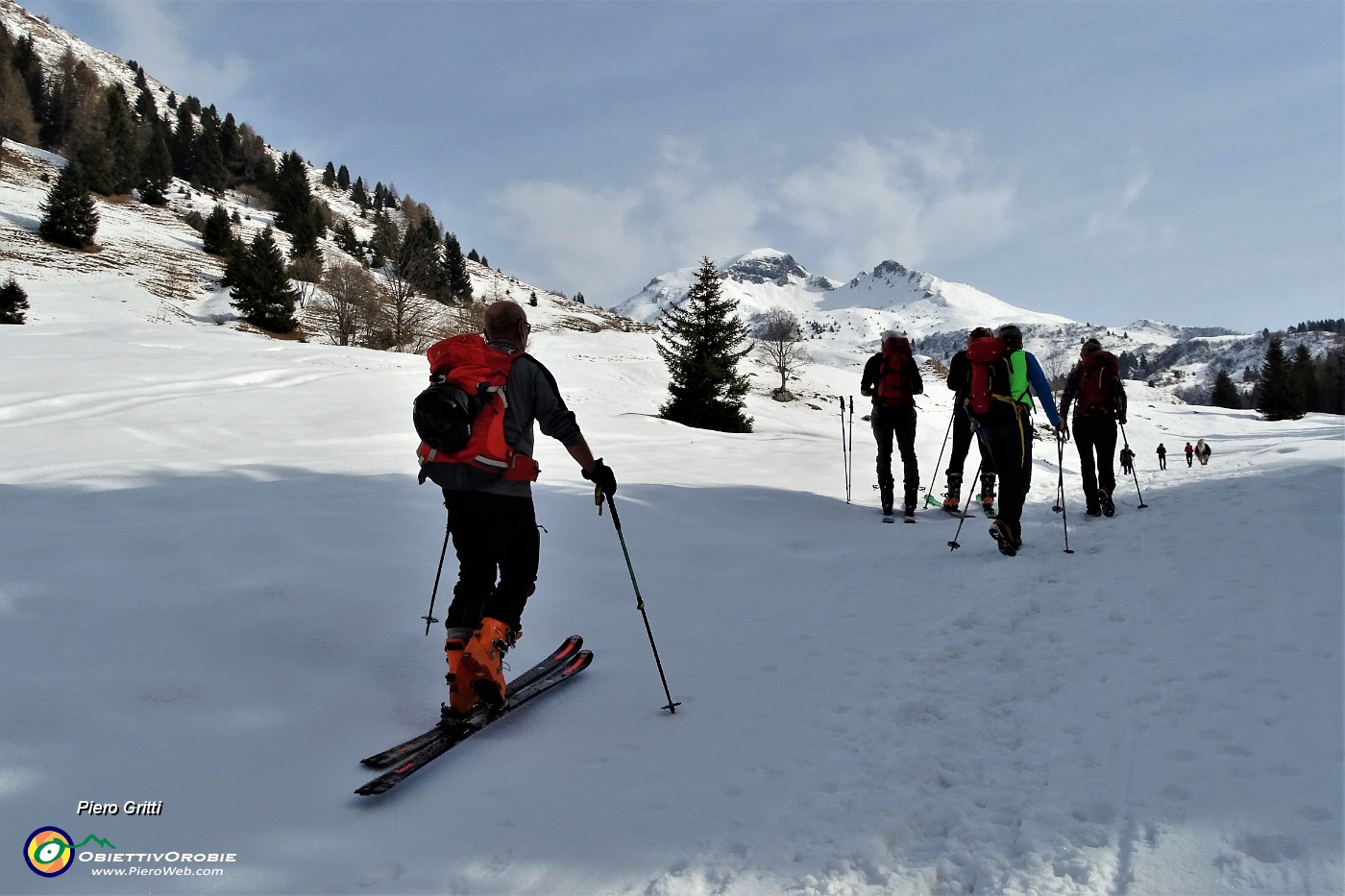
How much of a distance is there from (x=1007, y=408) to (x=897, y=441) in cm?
162

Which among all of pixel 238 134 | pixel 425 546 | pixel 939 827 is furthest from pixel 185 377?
pixel 238 134

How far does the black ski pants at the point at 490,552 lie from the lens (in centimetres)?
326

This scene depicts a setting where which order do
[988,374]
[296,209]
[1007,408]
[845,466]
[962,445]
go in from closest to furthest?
[1007,408] < [988,374] < [962,445] < [845,466] < [296,209]

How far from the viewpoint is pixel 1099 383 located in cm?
812

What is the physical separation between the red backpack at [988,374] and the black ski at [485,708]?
15.9 feet

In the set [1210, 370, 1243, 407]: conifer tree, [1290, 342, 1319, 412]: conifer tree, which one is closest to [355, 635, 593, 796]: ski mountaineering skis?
[1290, 342, 1319, 412]: conifer tree

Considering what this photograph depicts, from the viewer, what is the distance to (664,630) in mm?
4559

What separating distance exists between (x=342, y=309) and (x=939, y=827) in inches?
1211

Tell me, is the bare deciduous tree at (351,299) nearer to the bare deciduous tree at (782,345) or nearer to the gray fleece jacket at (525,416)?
the bare deciduous tree at (782,345)

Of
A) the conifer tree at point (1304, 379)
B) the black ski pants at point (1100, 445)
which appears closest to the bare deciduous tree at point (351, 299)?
the black ski pants at point (1100, 445)

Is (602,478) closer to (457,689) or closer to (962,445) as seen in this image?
(457,689)

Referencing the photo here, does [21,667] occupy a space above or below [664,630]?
above

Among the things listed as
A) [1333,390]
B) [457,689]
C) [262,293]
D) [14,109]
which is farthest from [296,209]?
[1333,390]

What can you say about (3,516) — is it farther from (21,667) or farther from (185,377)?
(185,377)
